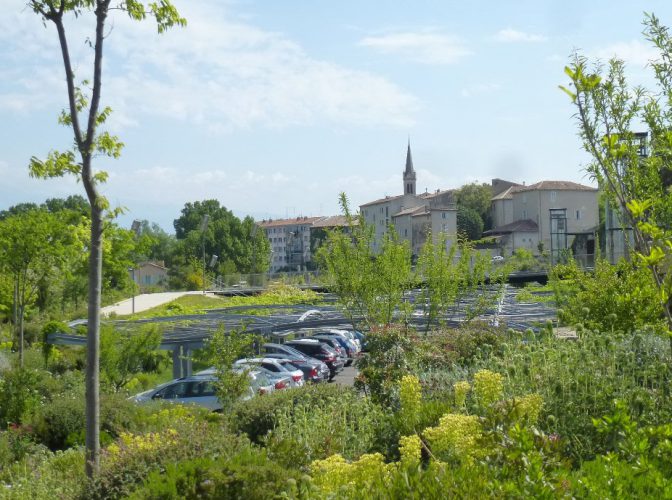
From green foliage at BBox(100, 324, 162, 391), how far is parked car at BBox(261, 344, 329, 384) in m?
3.40

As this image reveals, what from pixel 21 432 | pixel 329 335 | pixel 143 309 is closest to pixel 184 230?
pixel 143 309

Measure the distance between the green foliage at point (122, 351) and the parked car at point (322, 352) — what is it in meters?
7.71

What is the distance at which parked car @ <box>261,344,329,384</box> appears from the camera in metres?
24.8

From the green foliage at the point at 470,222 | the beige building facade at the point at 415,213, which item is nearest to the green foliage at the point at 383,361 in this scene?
the beige building facade at the point at 415,213

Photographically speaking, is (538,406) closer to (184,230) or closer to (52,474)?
(52,474)

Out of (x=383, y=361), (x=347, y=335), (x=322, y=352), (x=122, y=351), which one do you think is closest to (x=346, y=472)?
(x=383, y=361)

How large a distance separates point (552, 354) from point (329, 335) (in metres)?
26.2

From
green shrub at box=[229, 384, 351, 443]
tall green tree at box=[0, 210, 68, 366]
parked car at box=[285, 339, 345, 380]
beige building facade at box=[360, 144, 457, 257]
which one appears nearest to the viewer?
green shrub at box=[229, 384, 351, 443]

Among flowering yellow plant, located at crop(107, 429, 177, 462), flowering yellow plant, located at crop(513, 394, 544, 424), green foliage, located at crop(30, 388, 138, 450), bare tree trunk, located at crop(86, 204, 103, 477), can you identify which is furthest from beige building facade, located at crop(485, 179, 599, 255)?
flowering yellow plant, located at crop(513, 394, 544, 424)

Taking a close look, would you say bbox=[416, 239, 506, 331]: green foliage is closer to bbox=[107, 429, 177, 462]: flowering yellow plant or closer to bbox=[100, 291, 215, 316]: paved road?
bbox=[107, 429, 177, 462]: flowering yellow plant

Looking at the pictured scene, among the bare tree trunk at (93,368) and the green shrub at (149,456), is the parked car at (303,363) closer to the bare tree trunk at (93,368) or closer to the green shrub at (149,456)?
the bare tree trunk at (93,368)

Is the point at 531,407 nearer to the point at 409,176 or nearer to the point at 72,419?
the point at 72,419

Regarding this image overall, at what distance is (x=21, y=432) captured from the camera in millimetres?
13508

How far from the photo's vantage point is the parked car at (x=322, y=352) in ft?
96.3
